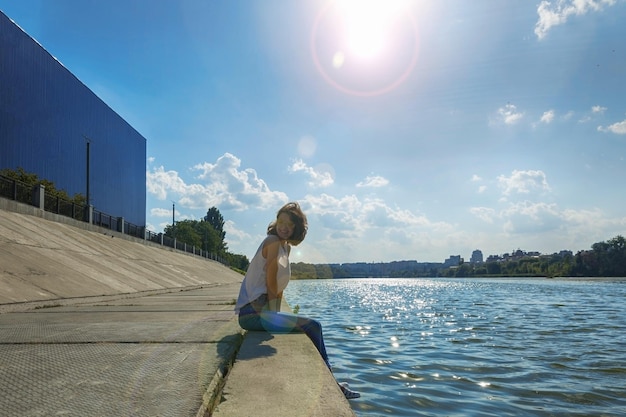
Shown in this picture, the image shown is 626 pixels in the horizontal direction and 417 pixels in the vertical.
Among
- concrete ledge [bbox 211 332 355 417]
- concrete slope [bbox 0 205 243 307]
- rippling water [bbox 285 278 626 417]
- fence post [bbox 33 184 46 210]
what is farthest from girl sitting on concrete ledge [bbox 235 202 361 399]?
fence post [bbox 33 184 46 210]

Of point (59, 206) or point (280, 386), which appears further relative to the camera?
point (59, 206)

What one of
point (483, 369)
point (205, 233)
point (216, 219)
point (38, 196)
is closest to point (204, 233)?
point (205, 233)

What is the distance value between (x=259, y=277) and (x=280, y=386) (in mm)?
1961

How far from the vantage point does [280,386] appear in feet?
8.25

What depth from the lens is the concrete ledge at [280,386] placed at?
7.07 feet

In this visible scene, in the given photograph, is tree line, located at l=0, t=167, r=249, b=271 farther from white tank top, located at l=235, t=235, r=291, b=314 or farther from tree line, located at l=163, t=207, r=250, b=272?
white tank top, located at l=235, t=235, r=291, b=314

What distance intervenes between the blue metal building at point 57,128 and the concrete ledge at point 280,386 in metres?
33.1

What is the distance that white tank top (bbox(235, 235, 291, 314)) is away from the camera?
14.2 feet

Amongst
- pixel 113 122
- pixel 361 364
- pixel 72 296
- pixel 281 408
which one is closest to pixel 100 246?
pixel 72 296

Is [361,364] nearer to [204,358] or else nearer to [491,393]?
[491,393]

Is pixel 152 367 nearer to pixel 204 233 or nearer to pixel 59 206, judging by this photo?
pixel 59 206

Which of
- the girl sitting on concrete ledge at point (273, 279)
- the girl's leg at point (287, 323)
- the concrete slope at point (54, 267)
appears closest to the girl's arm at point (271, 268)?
the girl sitting on concrete ledge at point (273, 279)

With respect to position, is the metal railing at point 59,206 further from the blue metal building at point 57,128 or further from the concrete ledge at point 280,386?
the concrete ledge at point 280,386

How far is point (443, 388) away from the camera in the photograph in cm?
473
